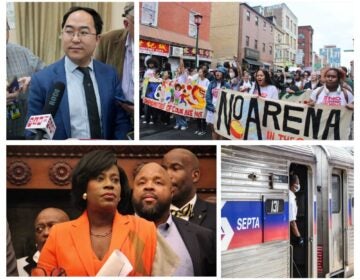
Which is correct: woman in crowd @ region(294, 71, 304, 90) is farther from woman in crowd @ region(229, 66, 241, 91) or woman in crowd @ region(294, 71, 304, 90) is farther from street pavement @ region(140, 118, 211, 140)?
→ street pavement @ region(140, 118, 211, 140)

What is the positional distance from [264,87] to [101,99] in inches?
56.6

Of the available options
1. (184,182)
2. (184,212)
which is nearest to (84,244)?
(184,212)

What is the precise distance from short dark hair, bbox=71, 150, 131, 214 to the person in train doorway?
4.73 ft

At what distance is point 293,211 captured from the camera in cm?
452

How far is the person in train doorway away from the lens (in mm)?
4523

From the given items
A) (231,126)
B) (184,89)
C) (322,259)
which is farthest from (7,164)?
(322,259)

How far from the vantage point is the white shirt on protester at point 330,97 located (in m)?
4.36

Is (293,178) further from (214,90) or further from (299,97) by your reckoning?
(214,90)

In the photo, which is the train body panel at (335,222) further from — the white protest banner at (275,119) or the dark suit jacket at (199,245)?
the dark suit jacket at (199,245)

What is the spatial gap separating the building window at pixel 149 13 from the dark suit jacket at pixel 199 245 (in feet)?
5.61

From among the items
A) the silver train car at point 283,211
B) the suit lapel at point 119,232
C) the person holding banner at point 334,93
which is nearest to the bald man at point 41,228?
the suit lapel at point 119,232

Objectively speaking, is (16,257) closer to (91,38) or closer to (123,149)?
(123,149)

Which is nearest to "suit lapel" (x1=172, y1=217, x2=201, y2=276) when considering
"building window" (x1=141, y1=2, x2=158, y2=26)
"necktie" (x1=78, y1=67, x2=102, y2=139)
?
"necktie" (x1=78, y1=67, x2=102, y2=139)

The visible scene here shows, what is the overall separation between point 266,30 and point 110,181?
1910 mm
